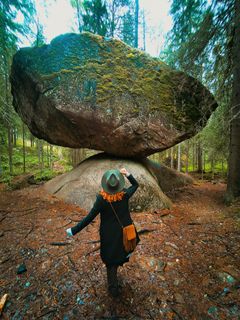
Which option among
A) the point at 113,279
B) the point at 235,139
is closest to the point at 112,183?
the point at 113,279

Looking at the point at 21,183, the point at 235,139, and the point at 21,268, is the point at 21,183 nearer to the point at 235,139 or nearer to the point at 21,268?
the point at 21,268

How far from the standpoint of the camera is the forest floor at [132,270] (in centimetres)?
216

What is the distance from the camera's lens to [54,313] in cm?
212

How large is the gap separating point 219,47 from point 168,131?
311 centimetres

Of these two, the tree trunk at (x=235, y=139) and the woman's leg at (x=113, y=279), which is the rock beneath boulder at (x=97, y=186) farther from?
the woman's leg at (x=113, y=279)

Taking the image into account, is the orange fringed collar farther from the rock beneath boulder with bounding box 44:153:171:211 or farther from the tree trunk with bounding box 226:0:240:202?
the tree trunk with bounding box 226:0:240:202

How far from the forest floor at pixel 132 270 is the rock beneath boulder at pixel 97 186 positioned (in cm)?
56

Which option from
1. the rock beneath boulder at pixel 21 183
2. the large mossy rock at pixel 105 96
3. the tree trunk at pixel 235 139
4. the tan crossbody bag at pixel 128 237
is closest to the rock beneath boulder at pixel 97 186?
the large mossy rock at pixel 105 96

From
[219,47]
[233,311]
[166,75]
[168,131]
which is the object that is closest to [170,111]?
[168,131]

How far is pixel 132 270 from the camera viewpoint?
2.79 m

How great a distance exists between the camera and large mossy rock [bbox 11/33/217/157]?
545 cm

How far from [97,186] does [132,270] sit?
2.83m

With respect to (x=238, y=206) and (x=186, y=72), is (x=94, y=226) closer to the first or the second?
(x=238, y=206)

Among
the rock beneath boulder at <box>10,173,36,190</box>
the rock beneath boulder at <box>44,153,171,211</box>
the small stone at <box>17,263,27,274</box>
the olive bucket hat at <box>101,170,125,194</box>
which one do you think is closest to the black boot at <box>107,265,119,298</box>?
the olive bucket hat at <box>101,170,125,194</box>
